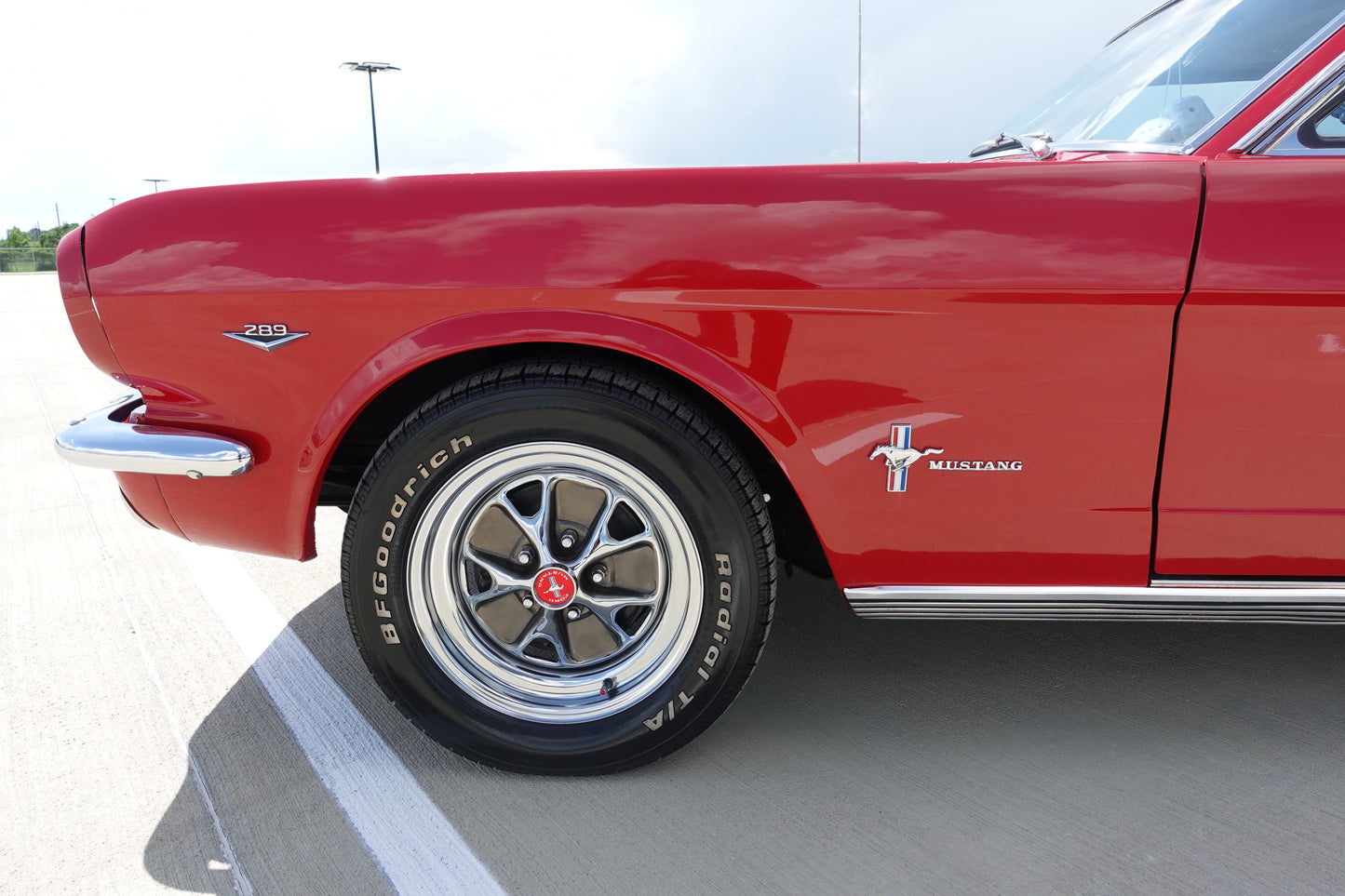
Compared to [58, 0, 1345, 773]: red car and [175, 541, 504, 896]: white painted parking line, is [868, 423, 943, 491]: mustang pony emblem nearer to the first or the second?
[58, 0, 1345, 773]: red car

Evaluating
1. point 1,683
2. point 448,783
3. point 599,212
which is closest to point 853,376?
point 599,212

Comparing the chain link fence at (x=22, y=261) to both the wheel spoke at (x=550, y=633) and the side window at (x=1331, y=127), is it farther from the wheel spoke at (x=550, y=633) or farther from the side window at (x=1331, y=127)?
the side window at (x=1331, y=127)

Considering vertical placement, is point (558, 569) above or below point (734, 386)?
below

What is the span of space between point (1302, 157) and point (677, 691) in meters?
1.51

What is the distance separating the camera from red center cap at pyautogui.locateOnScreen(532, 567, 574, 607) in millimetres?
1845

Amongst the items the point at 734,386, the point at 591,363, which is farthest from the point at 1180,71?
the point at 591,363

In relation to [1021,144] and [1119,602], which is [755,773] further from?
[1021,144]

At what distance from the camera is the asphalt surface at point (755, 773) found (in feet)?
5.14

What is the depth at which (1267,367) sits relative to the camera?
1.54 m

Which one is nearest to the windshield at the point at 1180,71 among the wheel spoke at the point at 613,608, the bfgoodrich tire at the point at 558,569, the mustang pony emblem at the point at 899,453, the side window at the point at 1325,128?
the side window at the point at 1325,128

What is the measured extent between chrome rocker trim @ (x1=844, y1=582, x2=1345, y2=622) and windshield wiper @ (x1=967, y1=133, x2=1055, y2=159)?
0.91m

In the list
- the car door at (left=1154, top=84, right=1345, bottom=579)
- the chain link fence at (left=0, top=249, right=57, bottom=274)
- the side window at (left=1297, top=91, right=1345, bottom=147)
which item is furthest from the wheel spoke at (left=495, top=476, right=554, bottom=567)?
the chain link fence at (left=0, top=249, right=57, bottom=274)

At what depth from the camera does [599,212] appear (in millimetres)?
1633

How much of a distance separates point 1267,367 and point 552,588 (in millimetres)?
1388
